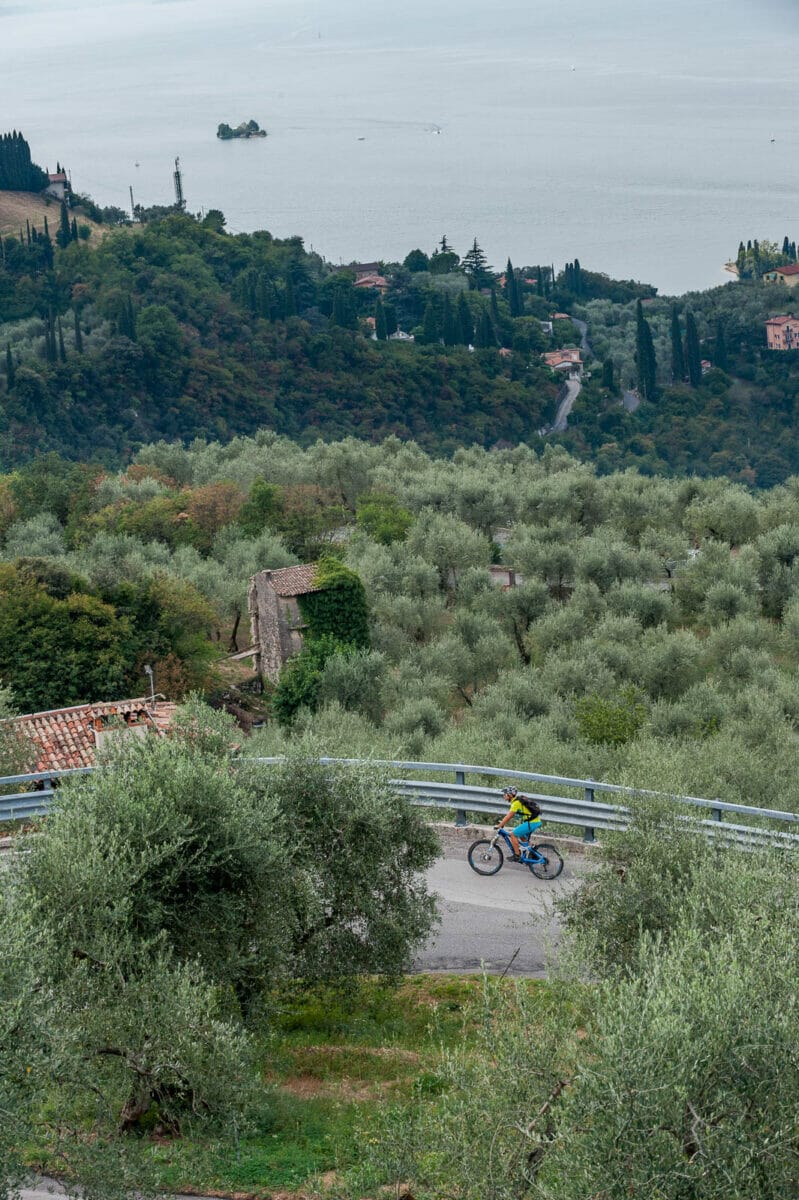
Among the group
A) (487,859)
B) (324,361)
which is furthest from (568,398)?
(487,859)

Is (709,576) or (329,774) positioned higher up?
(329,774)

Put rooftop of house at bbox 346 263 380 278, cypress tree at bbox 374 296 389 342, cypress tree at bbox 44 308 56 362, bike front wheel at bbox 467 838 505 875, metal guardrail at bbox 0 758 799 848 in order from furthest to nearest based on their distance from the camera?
rooftop of house at bbox 346 263 380 278 < cypress tree at bbox 374 296 389 342 < cypress tree at bbox 44 308 56 362 < bike front wheel at bbox 467 838 505 875 < metal guardrail at bbox 0 758 799 848

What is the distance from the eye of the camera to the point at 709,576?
44.3 meters

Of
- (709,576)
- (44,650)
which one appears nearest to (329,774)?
(44,650)

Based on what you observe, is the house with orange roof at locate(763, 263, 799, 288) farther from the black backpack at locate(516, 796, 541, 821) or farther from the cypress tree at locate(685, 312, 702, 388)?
the black backpack at locate(516, 796, 541, 821)

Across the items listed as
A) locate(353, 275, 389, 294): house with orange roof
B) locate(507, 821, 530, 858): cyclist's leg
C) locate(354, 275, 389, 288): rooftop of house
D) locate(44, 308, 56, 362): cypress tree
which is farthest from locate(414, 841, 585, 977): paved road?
locate(354, 275, 389, 288): rooftop of house

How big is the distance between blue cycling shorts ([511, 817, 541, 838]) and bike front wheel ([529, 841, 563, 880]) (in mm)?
253

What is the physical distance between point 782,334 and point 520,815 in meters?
133

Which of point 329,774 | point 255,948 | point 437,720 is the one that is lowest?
point 437,720

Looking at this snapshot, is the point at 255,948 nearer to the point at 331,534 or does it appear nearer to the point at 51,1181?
the point at 51,1181

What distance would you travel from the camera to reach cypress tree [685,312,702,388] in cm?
12912

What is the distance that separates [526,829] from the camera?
16.7m

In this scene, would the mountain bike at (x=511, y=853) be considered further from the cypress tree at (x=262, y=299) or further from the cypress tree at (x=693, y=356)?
the cypress tree at (x=262, y=299)

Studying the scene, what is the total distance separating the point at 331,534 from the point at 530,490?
7.91 metres
